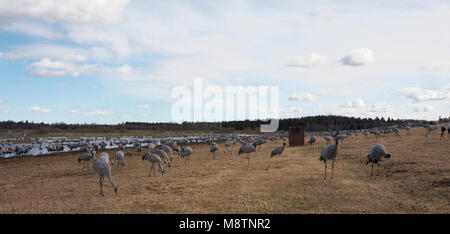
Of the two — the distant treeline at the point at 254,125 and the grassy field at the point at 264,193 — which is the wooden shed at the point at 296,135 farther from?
the distant treeline at the point at 254,125

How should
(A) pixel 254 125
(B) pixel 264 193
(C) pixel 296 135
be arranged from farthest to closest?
(A) pixel 254 125
(C) pixel 296 135
(B) pixel 264 193

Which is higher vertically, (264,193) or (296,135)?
(296,135)

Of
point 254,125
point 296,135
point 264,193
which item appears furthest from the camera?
point 254,125

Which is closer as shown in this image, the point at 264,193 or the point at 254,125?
the point at 264,193

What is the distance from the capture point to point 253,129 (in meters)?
156

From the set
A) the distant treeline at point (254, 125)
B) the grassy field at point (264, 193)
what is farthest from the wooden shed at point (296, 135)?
the distant treeline at point (254, 125)

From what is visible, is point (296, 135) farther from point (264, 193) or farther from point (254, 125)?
point (254, 125)

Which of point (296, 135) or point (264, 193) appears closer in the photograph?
point (264, 193)

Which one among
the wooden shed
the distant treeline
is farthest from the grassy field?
the distant treeline

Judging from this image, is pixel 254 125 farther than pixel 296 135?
Yes

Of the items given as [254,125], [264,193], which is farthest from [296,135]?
[254,125]

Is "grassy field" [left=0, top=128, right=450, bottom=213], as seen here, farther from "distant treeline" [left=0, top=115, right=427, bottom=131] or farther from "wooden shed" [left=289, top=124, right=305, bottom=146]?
"distant treeline" [left=0, top=115, right=427, bottom=131]
